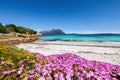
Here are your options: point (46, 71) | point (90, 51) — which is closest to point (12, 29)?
point (90, 51)

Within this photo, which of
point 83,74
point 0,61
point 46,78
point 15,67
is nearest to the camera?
point 46,78

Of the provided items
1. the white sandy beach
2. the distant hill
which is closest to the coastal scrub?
the white sandy beach

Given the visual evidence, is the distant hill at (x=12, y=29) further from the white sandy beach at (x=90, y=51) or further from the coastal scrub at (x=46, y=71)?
the coastal scrub at (x=46, y=71)

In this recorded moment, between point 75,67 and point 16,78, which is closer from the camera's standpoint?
point 16,78

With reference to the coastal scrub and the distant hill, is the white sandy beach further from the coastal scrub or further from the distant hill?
the distant hill

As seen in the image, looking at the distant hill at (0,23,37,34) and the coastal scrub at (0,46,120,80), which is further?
the distant hill at (0,23,37,34)

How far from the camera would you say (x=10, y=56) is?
17.7ft

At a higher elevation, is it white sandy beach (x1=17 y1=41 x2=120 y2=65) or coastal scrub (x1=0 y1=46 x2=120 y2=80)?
coastal scrub (x1=0 y1=46 x2=120 y2=80)

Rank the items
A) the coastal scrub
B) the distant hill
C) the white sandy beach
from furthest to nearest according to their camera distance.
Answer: the distant hill < the white sandy beach < the coastal scrub

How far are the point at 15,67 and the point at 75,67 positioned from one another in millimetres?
1710

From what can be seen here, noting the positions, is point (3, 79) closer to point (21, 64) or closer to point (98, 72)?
point (21, 64)

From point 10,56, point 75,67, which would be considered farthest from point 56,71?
point 10,56

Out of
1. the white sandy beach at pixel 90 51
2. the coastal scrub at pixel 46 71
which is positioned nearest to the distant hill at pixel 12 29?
the white sandy beach at pixel 90 51

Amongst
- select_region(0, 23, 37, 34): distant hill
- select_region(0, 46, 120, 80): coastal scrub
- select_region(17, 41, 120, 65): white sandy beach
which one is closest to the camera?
select_region(0, 46, 120, 80): coastal scrub
